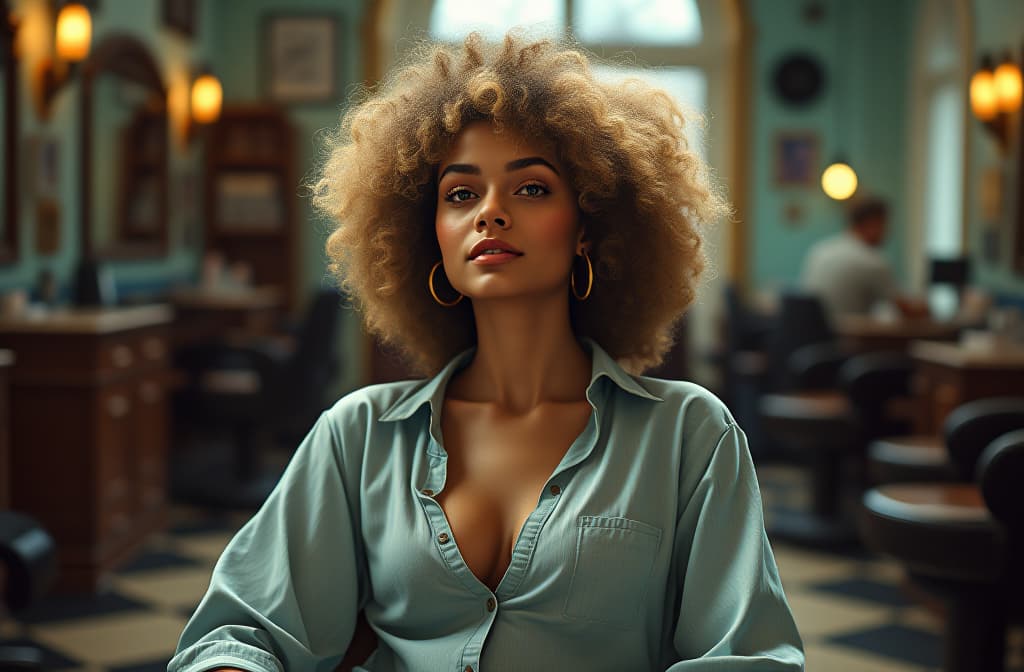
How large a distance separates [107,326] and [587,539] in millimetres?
3264

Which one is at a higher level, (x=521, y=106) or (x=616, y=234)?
(x=521, y=106)

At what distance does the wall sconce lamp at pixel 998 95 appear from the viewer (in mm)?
5512

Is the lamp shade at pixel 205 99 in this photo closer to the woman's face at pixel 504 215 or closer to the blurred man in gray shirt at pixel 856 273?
the blurred man in gray shirt at pixel 856 273

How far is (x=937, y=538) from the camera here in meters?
2.66

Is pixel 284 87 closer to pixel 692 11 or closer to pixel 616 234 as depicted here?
pixel 692 11

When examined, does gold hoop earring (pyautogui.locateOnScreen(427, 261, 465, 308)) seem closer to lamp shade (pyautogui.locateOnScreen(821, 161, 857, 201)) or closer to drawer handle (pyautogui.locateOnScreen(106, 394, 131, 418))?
drawer handle (pyautogui.locateOnScreen(106, 394, 131, 418))

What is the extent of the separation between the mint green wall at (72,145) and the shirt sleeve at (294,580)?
146 inches

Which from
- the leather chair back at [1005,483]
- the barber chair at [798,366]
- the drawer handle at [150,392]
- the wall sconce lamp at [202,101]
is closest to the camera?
the leather chair back at [1005,483]

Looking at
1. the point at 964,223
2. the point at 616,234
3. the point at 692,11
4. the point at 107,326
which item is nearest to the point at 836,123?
the point at 692,11

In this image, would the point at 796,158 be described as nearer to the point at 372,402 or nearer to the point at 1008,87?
the point at 1008,87

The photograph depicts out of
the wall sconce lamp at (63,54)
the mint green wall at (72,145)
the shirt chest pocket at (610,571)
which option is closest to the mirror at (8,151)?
the mint green wall at (72,145)

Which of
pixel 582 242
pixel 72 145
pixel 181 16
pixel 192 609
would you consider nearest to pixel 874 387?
pixel 192 609

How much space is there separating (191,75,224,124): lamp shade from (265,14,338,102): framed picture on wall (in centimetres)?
84

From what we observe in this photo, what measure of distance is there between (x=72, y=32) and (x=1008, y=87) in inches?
167
